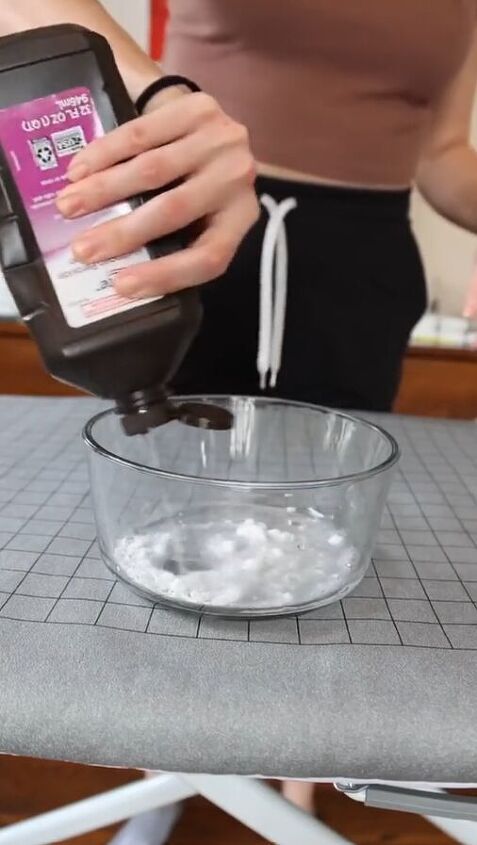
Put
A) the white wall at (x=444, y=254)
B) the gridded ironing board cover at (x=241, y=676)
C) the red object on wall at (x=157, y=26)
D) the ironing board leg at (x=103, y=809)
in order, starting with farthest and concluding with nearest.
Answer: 1. the white wall at (x=444, y=254)
2. the red object on wall at (x=157, y=26)
3. the ironing board leg at (x=103, y=809)
4. the gridded ironing board cover at (x=241, y=676)

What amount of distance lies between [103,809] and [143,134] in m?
0.55

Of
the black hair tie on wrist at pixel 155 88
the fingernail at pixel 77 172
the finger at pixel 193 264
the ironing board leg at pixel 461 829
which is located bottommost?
the ironing board leg at pixel 461 829

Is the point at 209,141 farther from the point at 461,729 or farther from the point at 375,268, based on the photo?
the point at 375,268

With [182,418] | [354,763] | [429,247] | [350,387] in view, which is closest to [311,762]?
[354,763]

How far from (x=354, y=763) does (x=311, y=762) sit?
17 millimetres

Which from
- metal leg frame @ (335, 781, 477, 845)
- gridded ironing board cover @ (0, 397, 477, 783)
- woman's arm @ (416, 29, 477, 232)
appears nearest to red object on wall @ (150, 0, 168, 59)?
woman's arm @ (416, 29, 477, 232)

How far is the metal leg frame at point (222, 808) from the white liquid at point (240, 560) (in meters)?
0.09

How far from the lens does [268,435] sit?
21.7 inches

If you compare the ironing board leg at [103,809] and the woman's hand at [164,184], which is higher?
the woman's hand at [164,184]

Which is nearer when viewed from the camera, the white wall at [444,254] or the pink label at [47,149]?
the pink label at [47,149]

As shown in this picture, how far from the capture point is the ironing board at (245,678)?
1.02 feet

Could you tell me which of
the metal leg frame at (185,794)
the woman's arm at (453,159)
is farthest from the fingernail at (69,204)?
the woman's arm at (453,159)

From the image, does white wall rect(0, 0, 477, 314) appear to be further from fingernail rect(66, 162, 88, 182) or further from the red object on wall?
fingernail rect(66, 162, 88, 182)

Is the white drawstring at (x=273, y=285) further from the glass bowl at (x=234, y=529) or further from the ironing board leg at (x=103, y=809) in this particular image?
the ironing board leg at (x=103, y=809)
